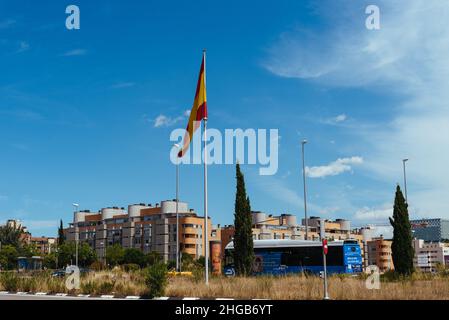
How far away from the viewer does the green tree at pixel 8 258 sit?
9238 cm

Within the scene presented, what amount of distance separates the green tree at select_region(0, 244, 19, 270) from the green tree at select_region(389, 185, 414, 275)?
234 feet

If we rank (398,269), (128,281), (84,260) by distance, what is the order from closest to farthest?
(128,281) → (398,269) → (84,260)

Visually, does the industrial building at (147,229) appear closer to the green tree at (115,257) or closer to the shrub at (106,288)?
the green tree at (115,257)

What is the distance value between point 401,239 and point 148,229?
91607 millimetres

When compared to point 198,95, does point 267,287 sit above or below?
below

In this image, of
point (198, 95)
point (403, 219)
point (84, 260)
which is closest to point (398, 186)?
point (403, 219)

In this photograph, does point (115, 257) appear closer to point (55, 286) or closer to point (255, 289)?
point (55, 286)

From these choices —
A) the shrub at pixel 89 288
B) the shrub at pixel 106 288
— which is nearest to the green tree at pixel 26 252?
the shrub at pixel 89 288

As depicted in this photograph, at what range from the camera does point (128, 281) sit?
27.1 m

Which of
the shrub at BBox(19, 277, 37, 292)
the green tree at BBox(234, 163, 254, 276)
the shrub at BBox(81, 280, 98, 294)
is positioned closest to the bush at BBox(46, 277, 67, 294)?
the shrub at BBox(19, 277, 37, 292)

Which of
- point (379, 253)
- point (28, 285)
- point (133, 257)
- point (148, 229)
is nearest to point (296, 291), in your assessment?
point (28, 285)

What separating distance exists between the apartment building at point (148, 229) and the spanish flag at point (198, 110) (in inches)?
3228
